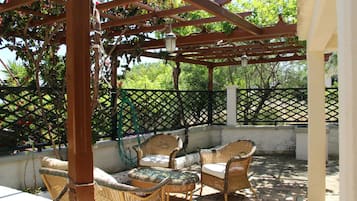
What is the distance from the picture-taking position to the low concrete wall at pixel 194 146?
184 inches

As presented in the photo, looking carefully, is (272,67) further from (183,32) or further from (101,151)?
(101,151)

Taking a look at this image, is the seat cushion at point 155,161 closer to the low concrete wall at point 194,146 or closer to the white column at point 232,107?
the low concrete wall at point 194,146

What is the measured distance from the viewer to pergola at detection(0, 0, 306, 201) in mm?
1851

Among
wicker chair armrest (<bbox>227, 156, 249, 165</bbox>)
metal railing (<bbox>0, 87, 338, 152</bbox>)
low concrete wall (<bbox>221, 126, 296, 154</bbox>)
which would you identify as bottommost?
low concrete wall (<bbox>221, 126, 296, 154</bbox>)

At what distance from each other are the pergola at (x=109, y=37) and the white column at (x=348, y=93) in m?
1.35

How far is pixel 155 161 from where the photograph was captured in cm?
552

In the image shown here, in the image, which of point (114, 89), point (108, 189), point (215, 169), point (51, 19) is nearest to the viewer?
point (108, 189)

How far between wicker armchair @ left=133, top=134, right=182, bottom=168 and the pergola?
1591 millimetres

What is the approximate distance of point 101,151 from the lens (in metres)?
6.02

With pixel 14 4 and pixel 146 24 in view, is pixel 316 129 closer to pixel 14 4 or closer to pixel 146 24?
pixel 146 24

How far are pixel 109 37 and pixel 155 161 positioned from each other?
2225 millimetres

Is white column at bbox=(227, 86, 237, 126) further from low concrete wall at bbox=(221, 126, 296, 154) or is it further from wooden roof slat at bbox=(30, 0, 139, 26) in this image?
wooden roof slat at bbox=(30, 0, 139, 26)

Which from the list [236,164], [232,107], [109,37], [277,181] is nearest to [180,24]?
[109,37]

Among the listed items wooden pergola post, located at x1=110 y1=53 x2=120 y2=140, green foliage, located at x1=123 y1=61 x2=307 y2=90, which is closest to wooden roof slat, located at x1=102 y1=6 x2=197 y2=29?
wooden pergola post, located at x1=110 y1=53 x2=120 y2=140
